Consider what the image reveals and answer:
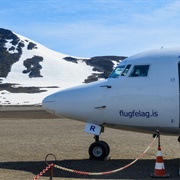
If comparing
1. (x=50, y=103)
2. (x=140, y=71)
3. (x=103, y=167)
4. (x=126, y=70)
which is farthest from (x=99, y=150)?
(x=140, y=71)

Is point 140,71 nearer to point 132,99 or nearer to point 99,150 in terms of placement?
point 132,99

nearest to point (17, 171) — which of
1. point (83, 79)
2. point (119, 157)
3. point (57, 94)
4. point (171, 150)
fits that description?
point (57, 94)

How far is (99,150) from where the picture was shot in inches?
532

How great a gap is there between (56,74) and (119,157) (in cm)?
17977

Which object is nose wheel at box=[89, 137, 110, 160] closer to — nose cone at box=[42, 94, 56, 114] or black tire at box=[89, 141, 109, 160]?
black tire at box=[89, 141, 109, 160]

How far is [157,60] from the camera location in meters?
12.9

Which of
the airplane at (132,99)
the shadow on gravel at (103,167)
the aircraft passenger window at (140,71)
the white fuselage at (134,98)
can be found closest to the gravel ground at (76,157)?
the shadow on gravel at (103,167)

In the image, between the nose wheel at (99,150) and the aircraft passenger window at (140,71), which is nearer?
the aircraft passenger window at (140,71)

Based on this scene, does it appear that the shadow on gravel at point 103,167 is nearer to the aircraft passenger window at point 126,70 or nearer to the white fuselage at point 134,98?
the white fuselage at point 134,98

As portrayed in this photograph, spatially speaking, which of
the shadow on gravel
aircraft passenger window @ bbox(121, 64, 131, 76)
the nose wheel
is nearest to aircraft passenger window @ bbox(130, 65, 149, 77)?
aircraft passenger window @ bbox(121, 64, 131, 76)

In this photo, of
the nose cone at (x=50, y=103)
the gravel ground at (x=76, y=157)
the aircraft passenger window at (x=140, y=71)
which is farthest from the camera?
the nose cone at (x=50, y=103)

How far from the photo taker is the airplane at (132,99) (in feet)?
41.1

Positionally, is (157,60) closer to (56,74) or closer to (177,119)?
(177,119)

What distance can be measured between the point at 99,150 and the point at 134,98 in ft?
7.15
